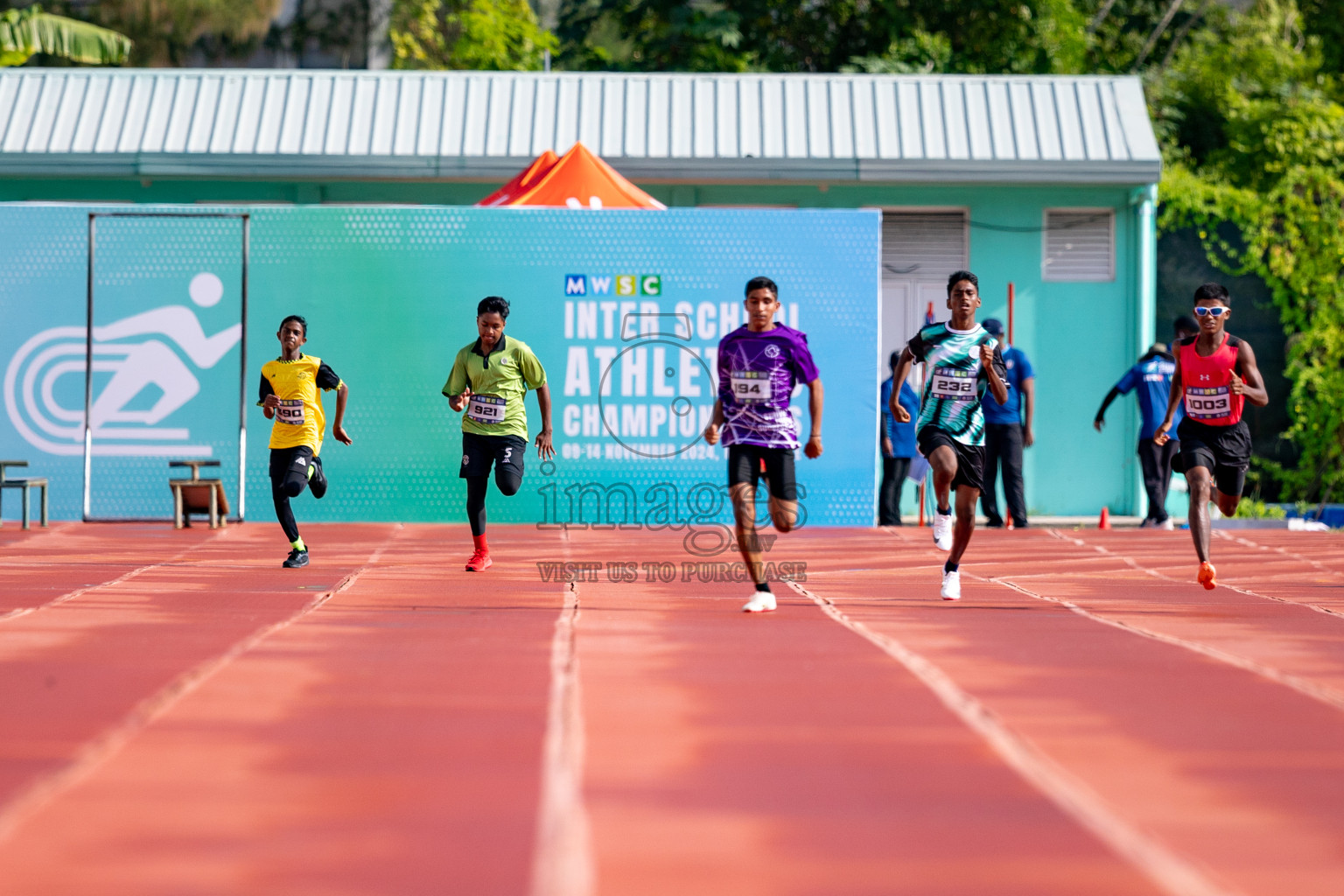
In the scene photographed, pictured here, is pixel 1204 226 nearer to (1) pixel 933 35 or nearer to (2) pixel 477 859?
(1) pixel 933 35

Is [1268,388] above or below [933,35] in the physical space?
below

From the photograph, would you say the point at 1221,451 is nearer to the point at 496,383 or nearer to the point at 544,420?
the point at 544,420

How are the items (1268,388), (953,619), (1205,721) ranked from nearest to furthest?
(1205,721)
(953,619)
(1268,388)

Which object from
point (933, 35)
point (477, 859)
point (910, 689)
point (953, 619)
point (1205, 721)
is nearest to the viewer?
point (477, 859)

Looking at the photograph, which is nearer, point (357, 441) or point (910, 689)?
point (910, 689)

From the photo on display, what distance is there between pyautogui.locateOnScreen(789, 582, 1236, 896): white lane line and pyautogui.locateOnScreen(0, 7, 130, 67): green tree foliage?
18215 millimetres

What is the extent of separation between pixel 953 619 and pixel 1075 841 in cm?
454

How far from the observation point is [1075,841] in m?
4.15

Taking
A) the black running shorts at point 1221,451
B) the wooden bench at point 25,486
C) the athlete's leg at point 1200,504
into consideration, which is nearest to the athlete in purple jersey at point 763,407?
the athlete's leg at point 1200,504

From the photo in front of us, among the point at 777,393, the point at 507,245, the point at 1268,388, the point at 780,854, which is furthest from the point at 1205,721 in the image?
the point at 1268,388

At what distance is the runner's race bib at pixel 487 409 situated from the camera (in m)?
10.9

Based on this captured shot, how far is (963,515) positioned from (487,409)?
11.6 ft

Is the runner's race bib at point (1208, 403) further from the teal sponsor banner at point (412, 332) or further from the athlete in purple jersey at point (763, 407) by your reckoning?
the teal sponsor banner at point (412, 332)

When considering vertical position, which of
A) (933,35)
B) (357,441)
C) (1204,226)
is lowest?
(357,441)
